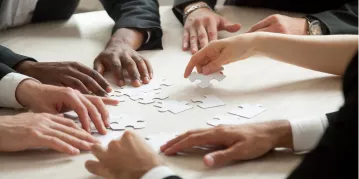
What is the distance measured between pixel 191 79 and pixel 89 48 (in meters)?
0.47

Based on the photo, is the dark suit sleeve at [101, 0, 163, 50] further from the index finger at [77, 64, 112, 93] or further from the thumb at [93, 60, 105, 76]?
the index finger at [77, 64, 112, 93]

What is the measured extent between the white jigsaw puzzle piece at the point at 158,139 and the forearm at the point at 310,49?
0.46 m

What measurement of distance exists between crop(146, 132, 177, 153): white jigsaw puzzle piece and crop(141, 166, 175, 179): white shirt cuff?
0.16 m

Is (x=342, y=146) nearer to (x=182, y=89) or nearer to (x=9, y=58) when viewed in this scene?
(x=182, y=89)

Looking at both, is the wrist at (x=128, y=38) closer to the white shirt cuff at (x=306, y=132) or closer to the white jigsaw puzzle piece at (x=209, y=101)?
the white jigsaw puzzle piece at (x=209, y=101)

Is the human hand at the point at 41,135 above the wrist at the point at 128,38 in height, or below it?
above

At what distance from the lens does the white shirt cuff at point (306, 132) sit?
100cm

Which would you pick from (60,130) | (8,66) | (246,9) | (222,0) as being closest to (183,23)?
(246,9)

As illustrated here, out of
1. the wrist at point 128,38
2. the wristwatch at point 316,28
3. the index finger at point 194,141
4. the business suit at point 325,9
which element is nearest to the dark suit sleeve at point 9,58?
the wrist at point 128,38

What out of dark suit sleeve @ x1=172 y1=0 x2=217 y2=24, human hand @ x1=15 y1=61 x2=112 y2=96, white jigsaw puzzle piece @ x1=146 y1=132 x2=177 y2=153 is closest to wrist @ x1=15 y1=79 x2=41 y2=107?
human hand @ x1=15 y1=61 x2=112 y2=96

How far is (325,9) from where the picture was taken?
1.96 m

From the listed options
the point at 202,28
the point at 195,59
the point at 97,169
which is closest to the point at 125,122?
the point at 97,169

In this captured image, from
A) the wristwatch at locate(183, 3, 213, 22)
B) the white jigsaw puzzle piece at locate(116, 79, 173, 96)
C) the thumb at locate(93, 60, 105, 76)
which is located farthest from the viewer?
the wristwatch at locate(183, 3, 213, 22)

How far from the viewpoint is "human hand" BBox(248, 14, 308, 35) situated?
1626 mm
